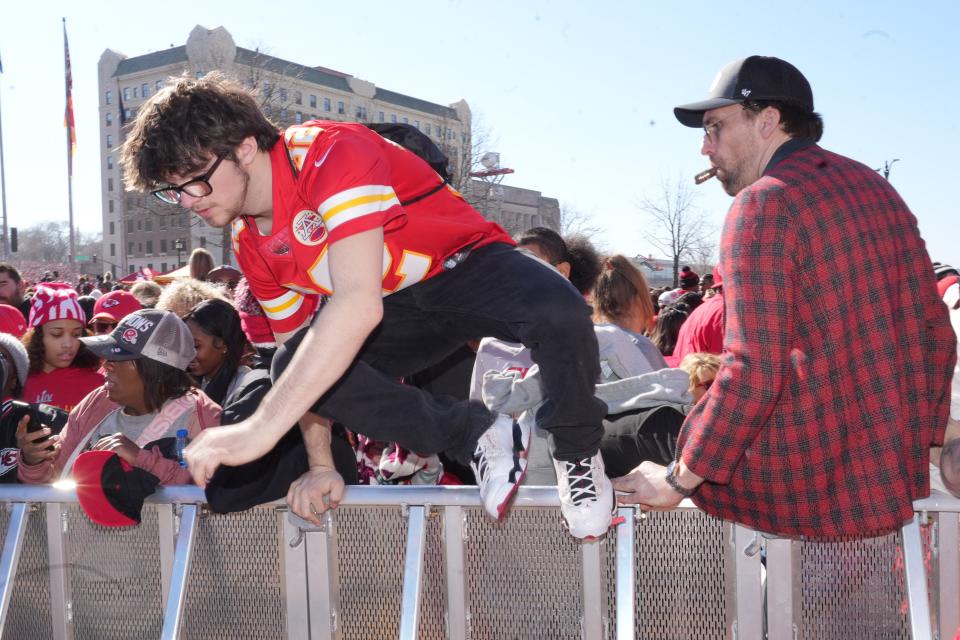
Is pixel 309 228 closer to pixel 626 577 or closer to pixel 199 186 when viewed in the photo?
pixel 199 186

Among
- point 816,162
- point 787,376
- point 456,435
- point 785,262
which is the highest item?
point 816,162

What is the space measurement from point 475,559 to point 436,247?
941 mm

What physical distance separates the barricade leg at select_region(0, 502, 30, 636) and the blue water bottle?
56cm

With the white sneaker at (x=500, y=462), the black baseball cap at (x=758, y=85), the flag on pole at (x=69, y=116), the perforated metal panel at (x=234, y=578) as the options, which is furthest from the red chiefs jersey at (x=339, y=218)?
the flag on pole at (x=69, y=116)

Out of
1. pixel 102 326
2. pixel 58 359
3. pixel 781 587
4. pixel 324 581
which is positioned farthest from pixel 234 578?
pixel 102 326

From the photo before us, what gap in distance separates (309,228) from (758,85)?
138 centimetres

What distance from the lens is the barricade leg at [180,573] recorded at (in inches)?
104

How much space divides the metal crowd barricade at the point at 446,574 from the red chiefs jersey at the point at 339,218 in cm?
66

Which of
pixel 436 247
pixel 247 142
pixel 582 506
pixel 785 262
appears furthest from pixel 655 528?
pixel 247 142

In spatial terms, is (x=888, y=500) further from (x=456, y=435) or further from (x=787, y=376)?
(x=456, y=435)

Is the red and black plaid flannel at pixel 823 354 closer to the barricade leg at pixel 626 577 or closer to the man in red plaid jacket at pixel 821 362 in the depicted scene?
the man in red plaid jacket at pixel 821 362

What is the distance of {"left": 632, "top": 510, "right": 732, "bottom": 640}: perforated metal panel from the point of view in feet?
8.05

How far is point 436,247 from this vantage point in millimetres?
2645

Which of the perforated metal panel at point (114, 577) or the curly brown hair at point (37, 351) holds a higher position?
the curly brown hair at point (37, 351)
